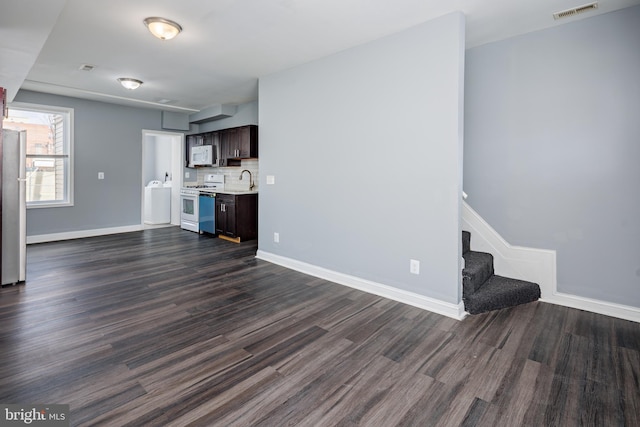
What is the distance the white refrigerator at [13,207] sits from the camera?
3367 mm

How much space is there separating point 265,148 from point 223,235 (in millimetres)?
2318

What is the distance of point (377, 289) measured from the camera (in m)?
3.34

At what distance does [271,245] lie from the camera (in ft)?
14.9

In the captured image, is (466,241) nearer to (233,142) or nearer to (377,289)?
(377,289)

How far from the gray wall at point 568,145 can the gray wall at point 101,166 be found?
6.12m

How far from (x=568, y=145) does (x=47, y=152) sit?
296 inches

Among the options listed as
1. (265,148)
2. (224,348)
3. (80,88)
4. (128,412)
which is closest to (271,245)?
(265,148)

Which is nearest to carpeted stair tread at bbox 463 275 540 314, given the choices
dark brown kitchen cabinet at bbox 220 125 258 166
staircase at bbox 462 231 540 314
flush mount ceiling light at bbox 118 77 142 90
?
staircase at bbox 462 231 540 314

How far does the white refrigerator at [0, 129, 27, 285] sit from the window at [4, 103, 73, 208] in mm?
2640

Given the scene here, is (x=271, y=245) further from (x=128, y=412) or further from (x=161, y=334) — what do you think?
(x=128, y=412)

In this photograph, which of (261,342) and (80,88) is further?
(80,88)

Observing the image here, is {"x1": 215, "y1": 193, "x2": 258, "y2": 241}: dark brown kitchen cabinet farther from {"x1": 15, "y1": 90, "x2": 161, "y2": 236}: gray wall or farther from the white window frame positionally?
the white window frame

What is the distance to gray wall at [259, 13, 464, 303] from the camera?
283cm

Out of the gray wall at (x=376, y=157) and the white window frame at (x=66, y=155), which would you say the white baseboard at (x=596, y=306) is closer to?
the gray wall at (x=376, y=157)
